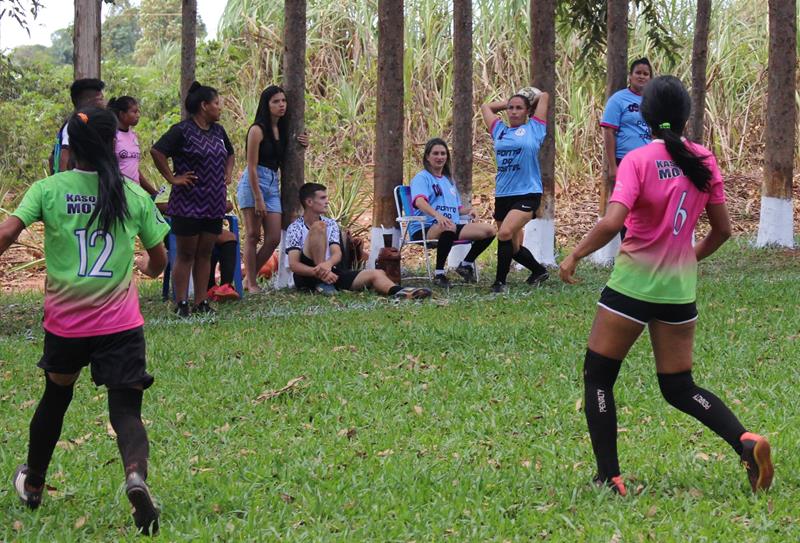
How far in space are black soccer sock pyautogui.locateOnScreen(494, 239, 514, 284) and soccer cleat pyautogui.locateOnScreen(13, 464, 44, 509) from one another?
650 cm

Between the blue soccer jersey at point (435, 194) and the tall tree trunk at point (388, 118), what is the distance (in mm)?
563

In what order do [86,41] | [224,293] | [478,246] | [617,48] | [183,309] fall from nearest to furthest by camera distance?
1. [183,309]
2. [86,41]
3. [224,293]
4. [478,246]
5. [617,48]

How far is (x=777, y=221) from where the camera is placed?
14812 mm

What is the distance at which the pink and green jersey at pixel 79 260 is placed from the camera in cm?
479

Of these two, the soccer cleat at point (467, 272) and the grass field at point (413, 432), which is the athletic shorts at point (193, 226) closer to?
the grass field at point (413, 432)

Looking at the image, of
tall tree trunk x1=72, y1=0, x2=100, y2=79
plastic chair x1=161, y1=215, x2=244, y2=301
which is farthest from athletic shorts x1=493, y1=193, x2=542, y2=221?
tall tree trunk x1=72, y1=0, x2=100, y2=79

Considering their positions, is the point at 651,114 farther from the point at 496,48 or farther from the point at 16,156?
the point at 496,48

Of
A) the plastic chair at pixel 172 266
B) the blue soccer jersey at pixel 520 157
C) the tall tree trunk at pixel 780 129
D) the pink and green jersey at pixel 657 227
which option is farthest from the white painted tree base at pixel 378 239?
the pink and green jersey at pixel 657 227

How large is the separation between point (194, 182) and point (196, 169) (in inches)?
4.7

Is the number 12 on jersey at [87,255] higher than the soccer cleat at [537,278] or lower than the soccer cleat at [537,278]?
higher

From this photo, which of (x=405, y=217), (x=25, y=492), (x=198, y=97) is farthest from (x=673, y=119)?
(x=405, y=217)

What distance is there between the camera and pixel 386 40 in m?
12.8

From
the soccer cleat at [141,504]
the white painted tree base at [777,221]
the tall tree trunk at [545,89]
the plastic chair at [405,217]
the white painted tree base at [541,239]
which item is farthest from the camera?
the white painted tree base at [777,221]

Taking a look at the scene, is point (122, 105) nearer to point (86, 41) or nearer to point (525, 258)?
point (86, 41)
